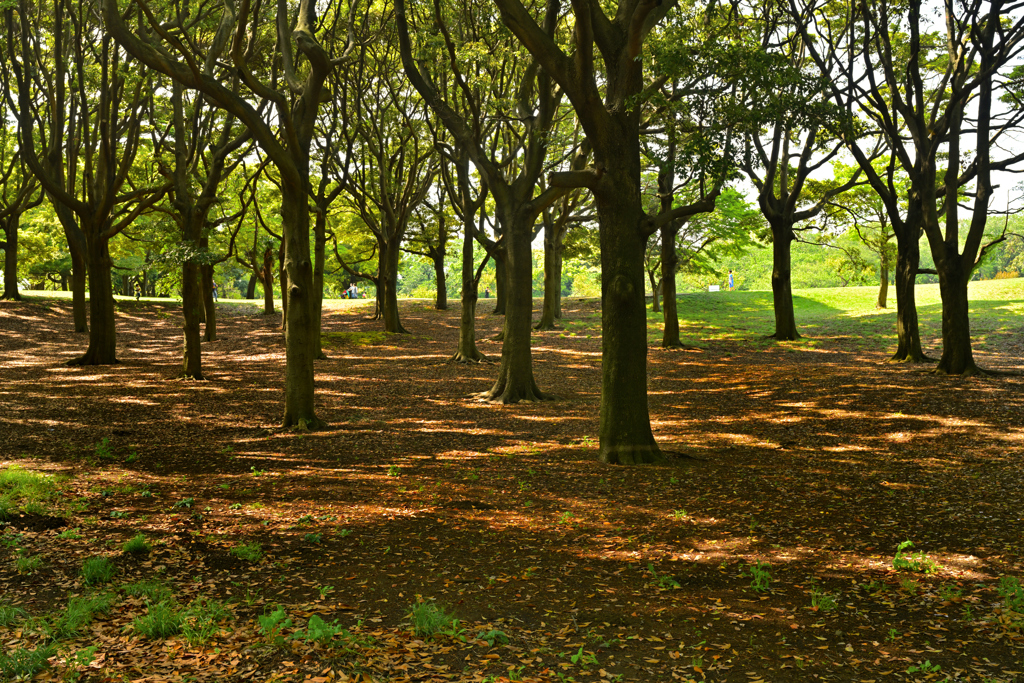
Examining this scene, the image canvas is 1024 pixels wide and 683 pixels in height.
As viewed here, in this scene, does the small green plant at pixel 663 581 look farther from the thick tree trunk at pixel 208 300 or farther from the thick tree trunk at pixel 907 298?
the thick tree trunk at pixel 208 300

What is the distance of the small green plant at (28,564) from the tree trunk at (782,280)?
2434 cm

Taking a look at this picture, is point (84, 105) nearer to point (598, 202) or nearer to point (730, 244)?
point (598, 202)

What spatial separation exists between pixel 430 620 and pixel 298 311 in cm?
807

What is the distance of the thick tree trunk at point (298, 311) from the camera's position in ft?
39.4

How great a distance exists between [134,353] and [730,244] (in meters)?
25.7

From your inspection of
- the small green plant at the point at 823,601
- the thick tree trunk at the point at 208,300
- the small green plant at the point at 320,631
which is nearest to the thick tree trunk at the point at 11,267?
the thick tree trunk at the point at 208,300

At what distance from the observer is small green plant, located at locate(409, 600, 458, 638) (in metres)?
5.00

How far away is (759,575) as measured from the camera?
6.01m

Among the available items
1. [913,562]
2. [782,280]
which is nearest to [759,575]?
[913,562]

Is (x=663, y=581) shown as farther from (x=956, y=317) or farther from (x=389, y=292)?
(x=389, y=292)

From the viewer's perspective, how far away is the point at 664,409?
609 inches

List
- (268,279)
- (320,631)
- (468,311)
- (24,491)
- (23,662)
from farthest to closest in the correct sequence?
(268,279) < (468,311) < (24,491) < (320,631) < (23,662)

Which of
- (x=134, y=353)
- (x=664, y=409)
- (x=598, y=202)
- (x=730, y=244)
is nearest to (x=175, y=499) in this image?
(x=598, y=202)

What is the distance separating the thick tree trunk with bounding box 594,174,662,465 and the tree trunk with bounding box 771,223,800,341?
17.4 metres
